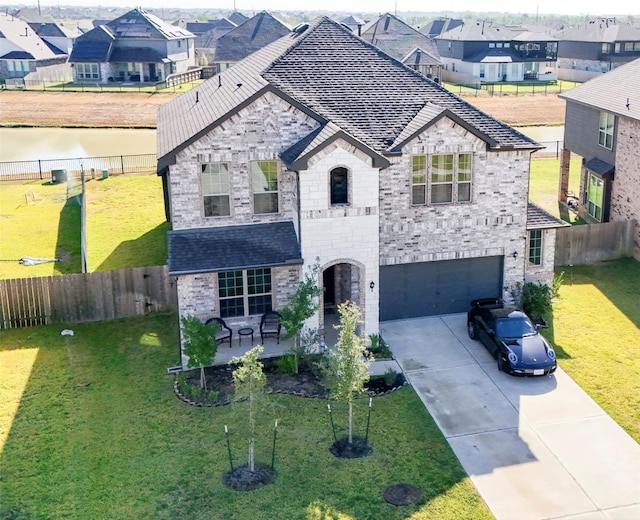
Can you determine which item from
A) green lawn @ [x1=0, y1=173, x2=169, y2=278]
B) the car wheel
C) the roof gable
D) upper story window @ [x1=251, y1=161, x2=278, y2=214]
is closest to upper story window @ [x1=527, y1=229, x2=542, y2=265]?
the car wheel

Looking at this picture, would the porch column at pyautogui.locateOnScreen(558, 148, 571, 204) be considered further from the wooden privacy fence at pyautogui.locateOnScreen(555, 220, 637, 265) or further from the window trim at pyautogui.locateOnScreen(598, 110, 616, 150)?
the wooden privacy fence at pyautogui.locateOnScreen(555, 220, 637, 265)

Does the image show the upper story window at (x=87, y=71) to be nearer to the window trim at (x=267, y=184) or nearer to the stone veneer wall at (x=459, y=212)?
the window trim at (x=267, y=184)

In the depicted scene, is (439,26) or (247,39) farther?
(439,26)

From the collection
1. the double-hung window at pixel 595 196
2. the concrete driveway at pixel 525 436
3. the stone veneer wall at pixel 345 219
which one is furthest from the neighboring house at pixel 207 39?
the concrete driveway at pixel 525 436

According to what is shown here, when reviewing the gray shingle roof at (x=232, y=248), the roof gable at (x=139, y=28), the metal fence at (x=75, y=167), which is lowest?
the gray shingle roof at (x=232, y=248)

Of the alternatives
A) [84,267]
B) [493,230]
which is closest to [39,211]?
[84,267]

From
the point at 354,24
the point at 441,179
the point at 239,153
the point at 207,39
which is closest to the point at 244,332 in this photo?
the point at 239,153

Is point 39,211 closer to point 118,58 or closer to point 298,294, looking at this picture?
point 298,294

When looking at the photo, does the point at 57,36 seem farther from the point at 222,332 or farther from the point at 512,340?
the point at 512,340
